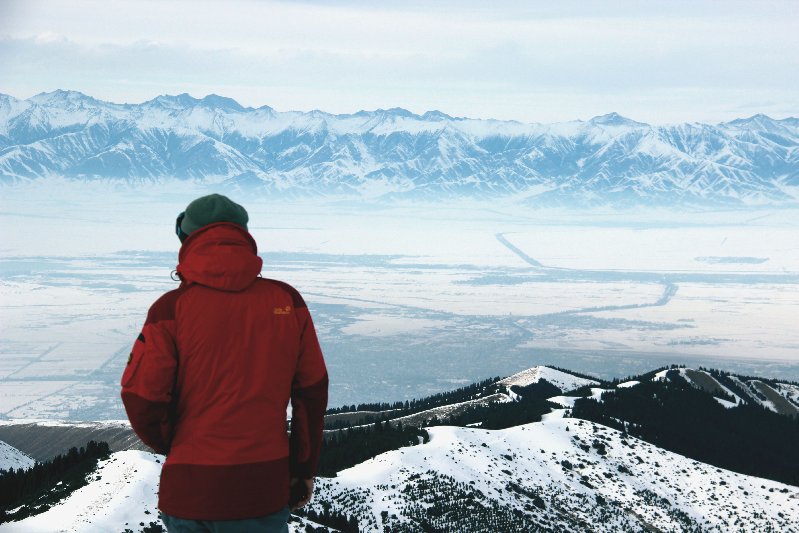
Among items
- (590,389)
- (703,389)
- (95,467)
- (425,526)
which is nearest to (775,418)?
(703,389)

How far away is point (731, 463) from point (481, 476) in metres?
53.0

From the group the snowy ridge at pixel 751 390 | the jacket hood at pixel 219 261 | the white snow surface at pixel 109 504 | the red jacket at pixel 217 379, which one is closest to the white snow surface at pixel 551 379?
the snowy ridge at pixel 751 390

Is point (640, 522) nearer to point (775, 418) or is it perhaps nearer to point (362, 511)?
point (362, 511)

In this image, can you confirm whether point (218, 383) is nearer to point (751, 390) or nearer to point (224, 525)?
point (224, 525)

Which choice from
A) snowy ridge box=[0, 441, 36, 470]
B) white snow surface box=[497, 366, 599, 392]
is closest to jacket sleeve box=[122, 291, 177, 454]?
snowy ridge box=[0, 441, 36, 470]

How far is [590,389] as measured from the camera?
12144cm

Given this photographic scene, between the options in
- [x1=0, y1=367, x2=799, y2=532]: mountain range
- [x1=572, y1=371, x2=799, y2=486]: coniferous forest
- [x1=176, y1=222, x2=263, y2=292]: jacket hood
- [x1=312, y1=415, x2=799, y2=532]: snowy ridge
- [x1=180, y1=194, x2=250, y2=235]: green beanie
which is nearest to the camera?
[x1=176, y1=222, x2=263, y2=292]: jacket hood

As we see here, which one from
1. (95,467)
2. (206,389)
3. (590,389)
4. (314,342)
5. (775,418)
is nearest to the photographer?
(206,389)

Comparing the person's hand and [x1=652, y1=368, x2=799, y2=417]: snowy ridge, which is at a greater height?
the person's hand

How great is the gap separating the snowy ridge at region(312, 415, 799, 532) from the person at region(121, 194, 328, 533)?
3690cm

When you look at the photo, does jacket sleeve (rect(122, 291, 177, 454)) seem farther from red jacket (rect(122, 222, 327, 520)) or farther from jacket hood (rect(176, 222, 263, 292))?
jacket hood (rect(176, 222, 263, 292))

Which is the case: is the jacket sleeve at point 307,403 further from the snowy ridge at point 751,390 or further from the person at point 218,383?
the snowy ridge at point 751,390

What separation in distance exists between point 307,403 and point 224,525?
120 centimetres

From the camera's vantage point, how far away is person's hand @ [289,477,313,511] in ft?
25.3
